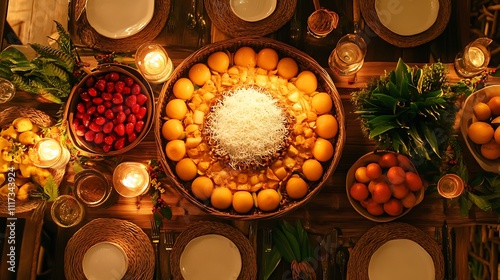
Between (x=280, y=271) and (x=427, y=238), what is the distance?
0.57 meters

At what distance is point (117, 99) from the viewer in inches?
69.1

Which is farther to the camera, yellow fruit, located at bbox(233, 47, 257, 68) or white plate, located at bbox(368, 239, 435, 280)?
yellow fruit, located at bbox(233, 47, 257, 68)

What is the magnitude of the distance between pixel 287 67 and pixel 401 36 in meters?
0.52

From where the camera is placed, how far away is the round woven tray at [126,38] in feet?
6.27

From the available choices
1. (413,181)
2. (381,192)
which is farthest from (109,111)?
(413,181)

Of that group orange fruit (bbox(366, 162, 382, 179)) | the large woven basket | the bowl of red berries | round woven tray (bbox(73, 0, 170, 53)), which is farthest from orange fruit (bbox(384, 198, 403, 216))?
round woven tray (bbox(73, 0, 170, 53))

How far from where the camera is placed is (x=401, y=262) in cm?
168

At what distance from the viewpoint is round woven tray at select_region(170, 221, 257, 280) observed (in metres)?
1.68

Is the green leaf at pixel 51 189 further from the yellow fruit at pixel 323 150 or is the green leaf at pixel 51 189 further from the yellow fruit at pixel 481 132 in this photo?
the yellow fruit at pixel 481 132

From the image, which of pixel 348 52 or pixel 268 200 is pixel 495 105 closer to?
pixel 348 52

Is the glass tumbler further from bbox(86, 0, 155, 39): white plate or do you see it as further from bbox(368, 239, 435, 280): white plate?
bbox(86, 0, 155, 39): white plate

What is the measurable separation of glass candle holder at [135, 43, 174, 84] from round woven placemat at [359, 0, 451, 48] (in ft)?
2.84

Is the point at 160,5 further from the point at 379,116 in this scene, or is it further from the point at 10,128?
the point at 379,116

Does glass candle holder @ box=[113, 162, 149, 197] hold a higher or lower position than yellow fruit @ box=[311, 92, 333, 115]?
lower
